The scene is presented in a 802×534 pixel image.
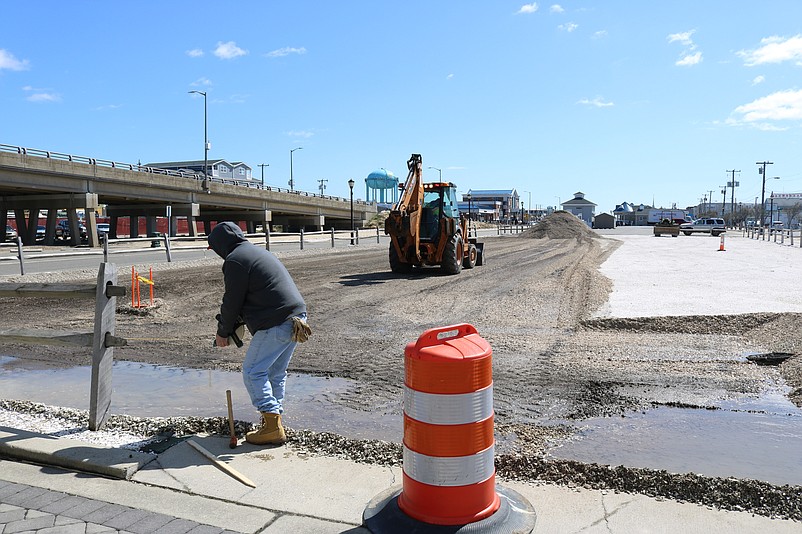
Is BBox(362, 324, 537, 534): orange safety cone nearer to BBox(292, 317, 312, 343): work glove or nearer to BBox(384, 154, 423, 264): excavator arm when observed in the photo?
BBox(292, 317, 312, 343): work glove

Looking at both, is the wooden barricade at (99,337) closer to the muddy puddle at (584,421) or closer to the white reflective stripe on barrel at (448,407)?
the muddy puddle at (584,421)

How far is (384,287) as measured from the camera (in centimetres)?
1706

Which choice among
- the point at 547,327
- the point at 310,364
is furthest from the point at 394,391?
the point at 547,327

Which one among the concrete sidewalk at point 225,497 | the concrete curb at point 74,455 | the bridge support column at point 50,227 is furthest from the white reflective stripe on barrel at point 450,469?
the bridge support column at point 50,227

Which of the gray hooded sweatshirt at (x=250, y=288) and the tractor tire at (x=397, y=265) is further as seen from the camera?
the tractor tire at (x=397, y=265)

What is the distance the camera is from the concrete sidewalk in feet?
12.4

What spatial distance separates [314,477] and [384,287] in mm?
12589

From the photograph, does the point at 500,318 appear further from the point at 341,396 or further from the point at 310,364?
the point at 341,396

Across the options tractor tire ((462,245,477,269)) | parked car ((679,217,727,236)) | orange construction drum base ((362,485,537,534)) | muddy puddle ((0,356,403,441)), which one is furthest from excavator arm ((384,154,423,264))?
parked car ((679,217,727,236))

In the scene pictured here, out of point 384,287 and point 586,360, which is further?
point 384,287

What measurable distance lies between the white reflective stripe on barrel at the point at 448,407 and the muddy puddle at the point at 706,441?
181 centimetres

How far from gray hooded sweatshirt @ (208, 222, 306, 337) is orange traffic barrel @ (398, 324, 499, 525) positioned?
1.62 metres

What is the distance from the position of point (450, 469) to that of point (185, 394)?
14.6 feet

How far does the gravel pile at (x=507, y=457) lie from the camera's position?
13.4 ft
